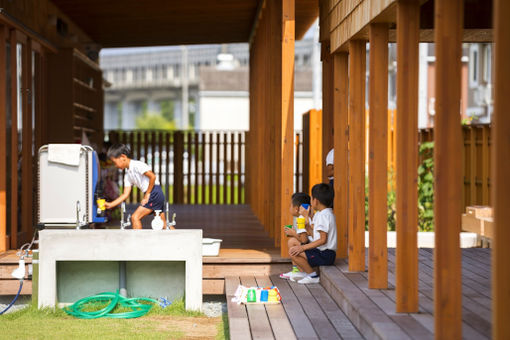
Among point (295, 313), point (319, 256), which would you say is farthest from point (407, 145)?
point (319, 256)

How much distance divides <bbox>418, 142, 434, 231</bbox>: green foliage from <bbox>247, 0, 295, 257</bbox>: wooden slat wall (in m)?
2.04

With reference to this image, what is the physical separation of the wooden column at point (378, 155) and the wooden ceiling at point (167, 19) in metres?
5.13

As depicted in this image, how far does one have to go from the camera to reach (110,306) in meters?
6.71

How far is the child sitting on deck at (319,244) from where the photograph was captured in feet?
23.7

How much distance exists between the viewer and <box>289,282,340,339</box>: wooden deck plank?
5.37m

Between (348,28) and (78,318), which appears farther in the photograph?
(348,28)

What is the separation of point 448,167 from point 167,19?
8594 millimetres

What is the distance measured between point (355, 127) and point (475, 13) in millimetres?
1627

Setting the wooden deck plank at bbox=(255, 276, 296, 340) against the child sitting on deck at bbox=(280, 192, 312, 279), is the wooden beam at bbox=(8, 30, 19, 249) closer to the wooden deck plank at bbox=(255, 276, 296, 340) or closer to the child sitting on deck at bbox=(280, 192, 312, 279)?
the child sitting on deck at bbox=(280, 192, 312, 279)

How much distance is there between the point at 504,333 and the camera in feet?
11.9

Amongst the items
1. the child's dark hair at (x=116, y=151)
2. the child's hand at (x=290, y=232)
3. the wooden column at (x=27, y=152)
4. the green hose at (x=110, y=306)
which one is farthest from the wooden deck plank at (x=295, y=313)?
the wooden column at (x=27, y=152)

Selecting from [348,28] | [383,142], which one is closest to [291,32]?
[348,28]

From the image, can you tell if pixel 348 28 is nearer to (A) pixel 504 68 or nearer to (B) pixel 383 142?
(B) pixel 383 142

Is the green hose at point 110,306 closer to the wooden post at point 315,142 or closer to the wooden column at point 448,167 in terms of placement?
the wooden column at point 448,167
